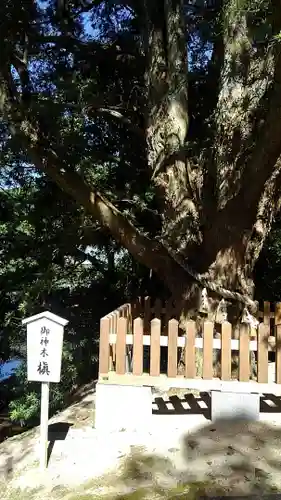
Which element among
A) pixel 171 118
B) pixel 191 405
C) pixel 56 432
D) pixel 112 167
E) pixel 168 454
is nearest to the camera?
pixel 168 454

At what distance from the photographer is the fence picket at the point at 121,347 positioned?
427cm

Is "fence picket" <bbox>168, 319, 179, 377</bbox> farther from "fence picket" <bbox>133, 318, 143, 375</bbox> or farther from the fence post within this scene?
the fence post

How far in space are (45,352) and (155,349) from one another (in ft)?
3.66

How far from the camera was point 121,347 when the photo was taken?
14.1 ft

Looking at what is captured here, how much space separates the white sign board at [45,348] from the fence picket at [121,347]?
71 centimetres

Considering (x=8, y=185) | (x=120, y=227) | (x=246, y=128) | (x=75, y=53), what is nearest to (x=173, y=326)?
(x=120, y=227)

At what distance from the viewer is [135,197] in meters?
7.69

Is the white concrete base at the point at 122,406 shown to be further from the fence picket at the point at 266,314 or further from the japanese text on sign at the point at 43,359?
the fence picket at the point at 266,314

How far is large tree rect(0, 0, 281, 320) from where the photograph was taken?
4707 millimetres

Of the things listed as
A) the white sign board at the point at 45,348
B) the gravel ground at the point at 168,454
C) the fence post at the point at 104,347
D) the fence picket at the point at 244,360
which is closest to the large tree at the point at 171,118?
the fence picket at the point at 244,360

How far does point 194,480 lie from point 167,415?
132 cm

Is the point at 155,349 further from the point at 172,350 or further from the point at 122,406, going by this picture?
the point at 122,406

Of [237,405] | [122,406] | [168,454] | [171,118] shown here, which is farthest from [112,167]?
[168,454]

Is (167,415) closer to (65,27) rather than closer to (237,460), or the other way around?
(237,460)
